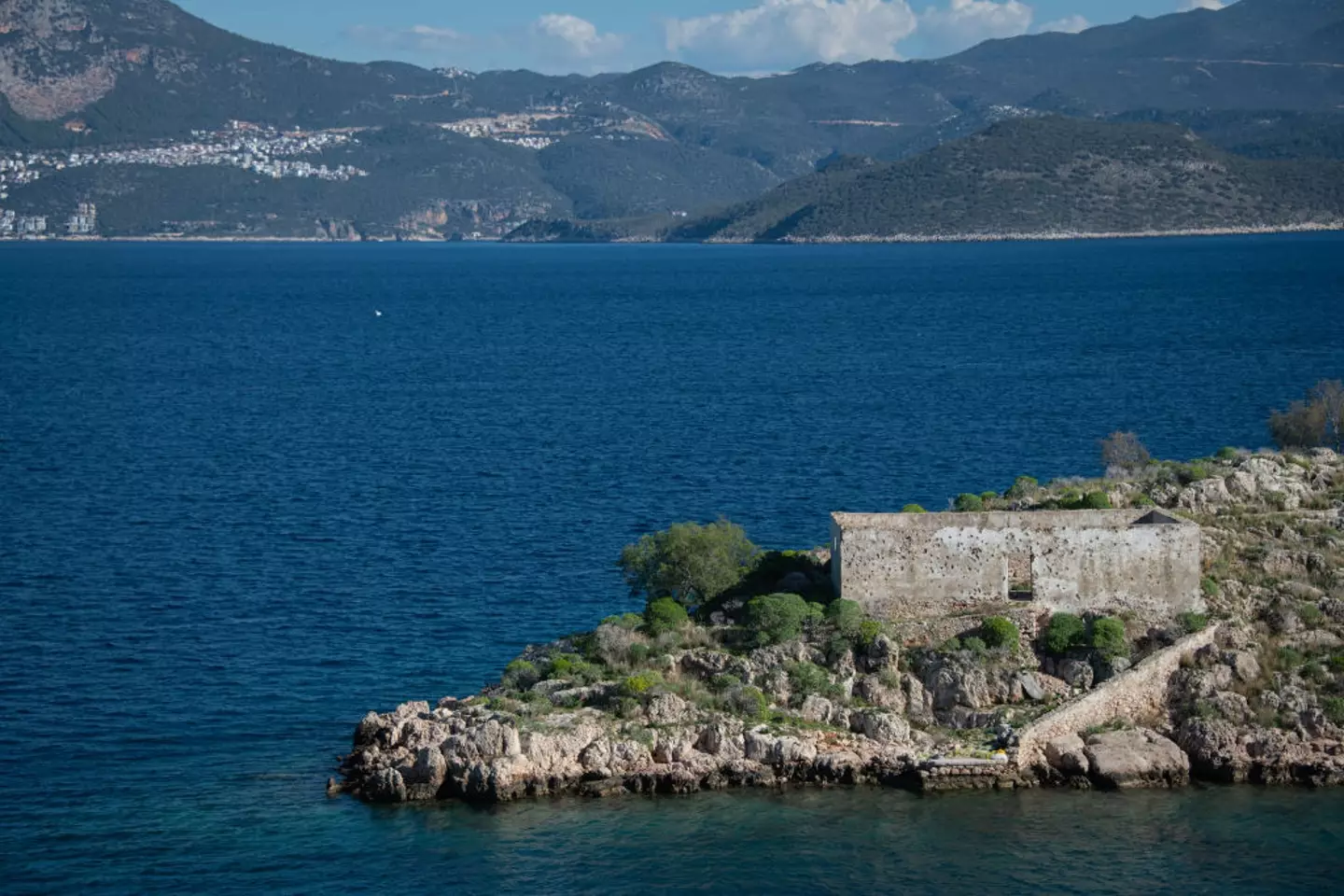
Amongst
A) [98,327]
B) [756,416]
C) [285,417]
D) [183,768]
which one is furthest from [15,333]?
[183,768]

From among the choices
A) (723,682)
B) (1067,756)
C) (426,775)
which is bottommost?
(426,775)

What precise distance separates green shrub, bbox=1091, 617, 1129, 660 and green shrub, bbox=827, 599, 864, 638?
482 cm

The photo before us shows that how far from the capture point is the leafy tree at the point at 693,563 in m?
40.5

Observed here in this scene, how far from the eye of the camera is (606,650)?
37312 mm

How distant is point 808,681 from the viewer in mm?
35438

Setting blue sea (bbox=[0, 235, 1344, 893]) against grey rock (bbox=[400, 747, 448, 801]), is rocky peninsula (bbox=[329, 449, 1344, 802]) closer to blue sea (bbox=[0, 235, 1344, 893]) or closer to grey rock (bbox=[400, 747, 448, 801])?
grey rock (bbox=[400, 747, 448, 801])

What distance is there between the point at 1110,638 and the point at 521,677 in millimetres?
12151

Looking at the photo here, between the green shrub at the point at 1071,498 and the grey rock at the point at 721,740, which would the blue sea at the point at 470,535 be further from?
the green shrub at the point at 1071,498

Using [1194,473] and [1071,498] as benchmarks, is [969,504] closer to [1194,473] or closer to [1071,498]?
[1071,498]

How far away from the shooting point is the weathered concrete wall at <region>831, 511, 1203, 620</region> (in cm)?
3753

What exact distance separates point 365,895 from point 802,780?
863 cm

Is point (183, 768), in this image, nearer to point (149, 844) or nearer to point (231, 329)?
point (149, 844)

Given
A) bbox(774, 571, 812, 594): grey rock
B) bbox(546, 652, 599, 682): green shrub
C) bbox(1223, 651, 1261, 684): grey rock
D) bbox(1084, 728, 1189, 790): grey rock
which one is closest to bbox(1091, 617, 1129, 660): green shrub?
bbox(1223, 651, 1261, 684): grey rock

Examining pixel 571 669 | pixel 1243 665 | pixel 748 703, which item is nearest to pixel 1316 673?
pixel 1243 665
